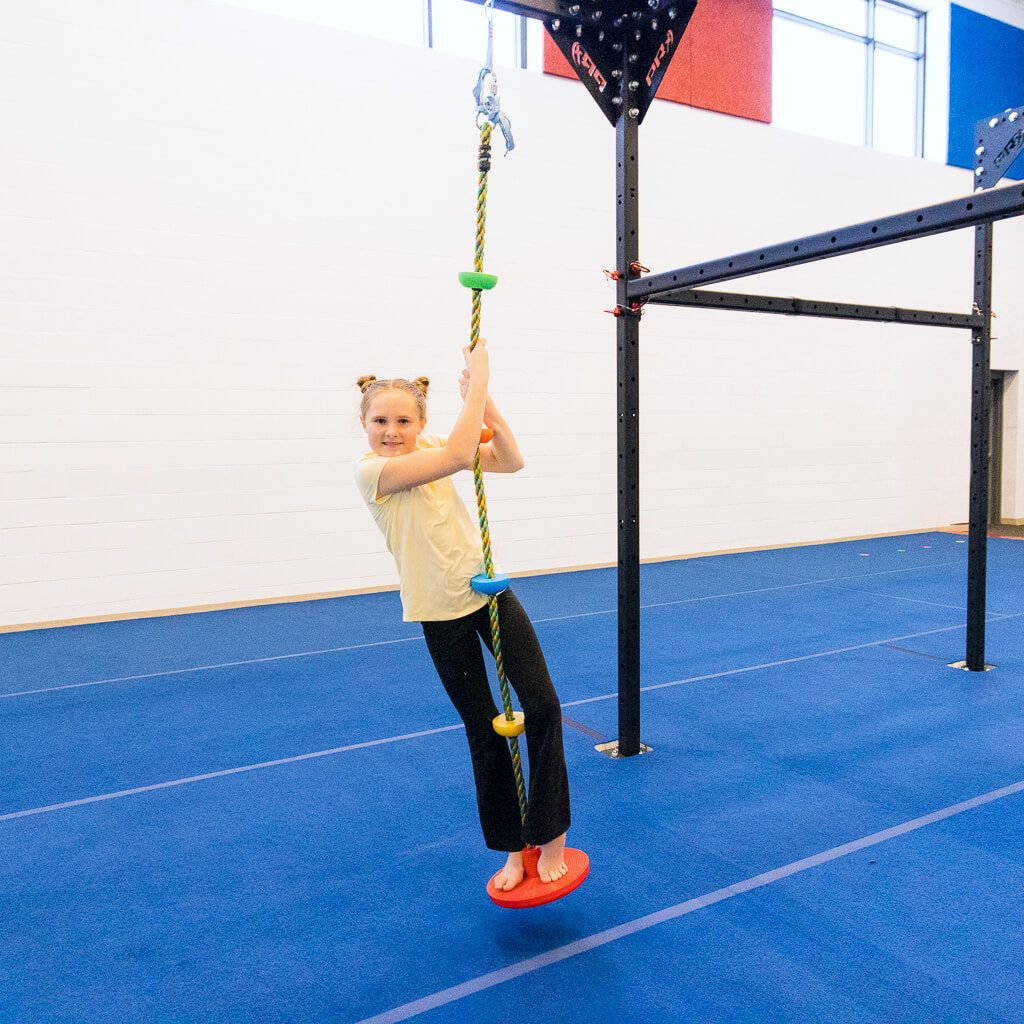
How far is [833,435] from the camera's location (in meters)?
8.23

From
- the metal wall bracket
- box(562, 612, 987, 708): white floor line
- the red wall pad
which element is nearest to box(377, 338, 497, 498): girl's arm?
box(562, 612, 987, 708): white floor line

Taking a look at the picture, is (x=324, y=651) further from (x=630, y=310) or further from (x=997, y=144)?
(x=997, y=144)

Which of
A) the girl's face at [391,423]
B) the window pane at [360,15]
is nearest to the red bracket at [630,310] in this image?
the girl's face at [391,423]

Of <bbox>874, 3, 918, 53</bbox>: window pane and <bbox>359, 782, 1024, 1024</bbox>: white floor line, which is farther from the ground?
<bbox>874, 3, 918, 53</bbox>: window pane

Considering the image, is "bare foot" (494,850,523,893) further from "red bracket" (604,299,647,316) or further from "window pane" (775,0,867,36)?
"window pane" (775,0,867,36)

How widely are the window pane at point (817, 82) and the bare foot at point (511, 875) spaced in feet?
25.6

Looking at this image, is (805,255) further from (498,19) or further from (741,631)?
(498,19)

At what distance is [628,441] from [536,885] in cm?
153

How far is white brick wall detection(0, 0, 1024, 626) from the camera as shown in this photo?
16.3 ft

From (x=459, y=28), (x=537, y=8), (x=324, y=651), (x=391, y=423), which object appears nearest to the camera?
(x=391, y=423)

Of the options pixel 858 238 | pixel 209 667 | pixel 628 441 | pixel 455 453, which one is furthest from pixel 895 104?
pixel 455 453

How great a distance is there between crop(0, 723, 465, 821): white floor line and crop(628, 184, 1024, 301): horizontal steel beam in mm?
1788

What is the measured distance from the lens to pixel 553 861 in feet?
6.14

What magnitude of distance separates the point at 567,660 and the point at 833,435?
5.30m
